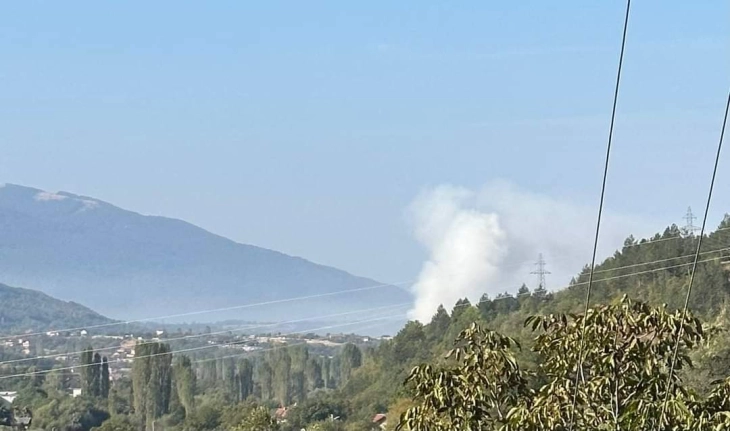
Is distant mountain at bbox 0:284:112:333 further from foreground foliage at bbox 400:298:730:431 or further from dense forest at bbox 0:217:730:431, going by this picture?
foreground foliage at bbox 400:298:730:431

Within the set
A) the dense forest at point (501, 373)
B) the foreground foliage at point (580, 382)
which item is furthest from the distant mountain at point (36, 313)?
the foreground foliage at point (580, 382)

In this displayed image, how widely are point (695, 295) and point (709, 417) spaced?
3172 centimetres

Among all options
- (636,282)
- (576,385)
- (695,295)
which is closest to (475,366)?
(576,385)

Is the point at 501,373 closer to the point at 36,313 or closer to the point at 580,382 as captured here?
the point at 580,382

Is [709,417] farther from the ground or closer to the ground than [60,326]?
closer to the ground

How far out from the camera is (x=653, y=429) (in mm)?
7520

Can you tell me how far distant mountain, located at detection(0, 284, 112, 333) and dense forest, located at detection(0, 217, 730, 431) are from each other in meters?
76.2

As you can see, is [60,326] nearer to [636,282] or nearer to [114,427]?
[114,427]

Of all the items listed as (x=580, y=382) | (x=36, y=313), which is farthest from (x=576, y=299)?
(x=36, y=313)

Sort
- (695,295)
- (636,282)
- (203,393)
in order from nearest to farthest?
(695,295), (636,282), (203,393)

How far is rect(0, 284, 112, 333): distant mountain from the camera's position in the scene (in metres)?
163

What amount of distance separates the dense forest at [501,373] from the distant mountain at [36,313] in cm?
7616

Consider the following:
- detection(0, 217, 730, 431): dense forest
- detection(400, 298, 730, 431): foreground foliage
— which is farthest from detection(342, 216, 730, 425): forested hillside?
detection(400, 298, 730, 431): foreground foliage

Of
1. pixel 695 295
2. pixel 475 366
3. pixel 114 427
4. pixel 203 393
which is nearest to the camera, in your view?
pixel 475 366
